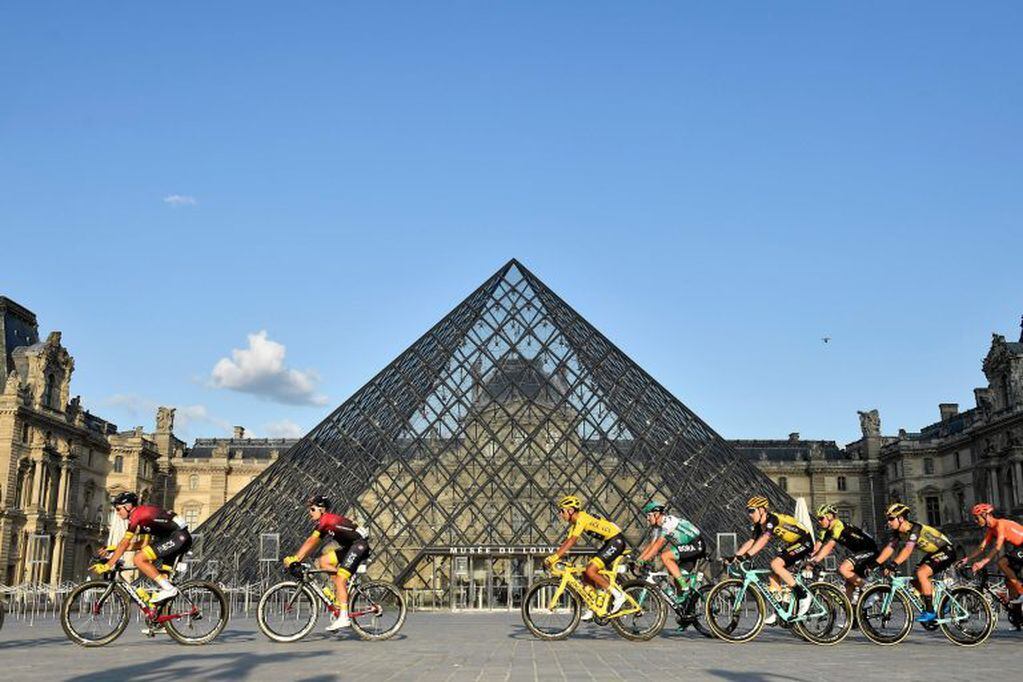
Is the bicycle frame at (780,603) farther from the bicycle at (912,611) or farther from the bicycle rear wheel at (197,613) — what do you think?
the bicycle rear wheel at (197,613)

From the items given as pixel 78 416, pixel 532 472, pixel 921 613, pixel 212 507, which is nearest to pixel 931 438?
pixel 532 472

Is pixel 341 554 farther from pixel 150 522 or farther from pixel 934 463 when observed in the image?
pixel 934 463

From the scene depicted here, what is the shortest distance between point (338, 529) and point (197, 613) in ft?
5.90

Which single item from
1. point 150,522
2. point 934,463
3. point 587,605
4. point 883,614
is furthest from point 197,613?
point 934,463

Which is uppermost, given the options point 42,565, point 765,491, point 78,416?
point 78,416

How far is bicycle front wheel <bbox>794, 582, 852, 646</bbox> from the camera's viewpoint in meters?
11.1

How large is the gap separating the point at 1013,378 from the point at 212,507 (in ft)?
176

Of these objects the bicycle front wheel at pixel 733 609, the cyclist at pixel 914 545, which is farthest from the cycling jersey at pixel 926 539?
the bicycle front wheel at pixel 733 609

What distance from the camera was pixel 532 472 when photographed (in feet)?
96.3

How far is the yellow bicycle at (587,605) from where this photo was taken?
11.0m

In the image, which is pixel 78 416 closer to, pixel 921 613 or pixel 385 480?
pixel 385 480

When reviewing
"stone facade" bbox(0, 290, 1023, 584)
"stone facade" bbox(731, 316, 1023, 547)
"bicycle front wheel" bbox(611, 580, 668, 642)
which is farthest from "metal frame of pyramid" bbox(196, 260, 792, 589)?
"stone facade" bbox(731, 316, 1023, 547)

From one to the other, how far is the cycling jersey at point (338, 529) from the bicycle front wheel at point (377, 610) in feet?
2.29

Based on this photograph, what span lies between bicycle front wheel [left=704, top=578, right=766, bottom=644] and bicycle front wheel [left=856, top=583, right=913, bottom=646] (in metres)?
1.16
